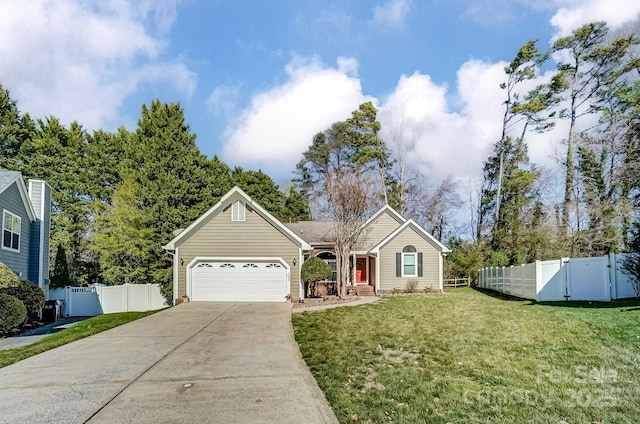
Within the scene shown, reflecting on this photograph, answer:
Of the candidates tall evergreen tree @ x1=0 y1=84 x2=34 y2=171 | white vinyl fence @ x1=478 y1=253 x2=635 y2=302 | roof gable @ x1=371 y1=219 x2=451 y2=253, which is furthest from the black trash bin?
tall evergreen tree @ x1=0 y1=84 x2=34 y2=171

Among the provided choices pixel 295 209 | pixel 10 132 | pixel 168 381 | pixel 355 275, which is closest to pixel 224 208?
pixel 355 275

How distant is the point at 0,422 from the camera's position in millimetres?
5105

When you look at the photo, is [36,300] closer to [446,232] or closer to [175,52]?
[175,52]

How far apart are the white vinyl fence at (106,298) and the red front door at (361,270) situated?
12.2 metres

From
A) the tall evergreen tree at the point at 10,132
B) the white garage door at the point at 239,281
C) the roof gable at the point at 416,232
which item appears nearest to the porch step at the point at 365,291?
the roof gable at the point at 416,232

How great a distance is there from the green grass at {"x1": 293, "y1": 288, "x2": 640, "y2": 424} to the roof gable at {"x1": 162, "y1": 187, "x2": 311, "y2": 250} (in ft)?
29.7

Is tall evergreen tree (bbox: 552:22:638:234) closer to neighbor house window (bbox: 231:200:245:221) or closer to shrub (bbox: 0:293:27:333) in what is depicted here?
neighbor house window (bbox: 231:200:245:221)

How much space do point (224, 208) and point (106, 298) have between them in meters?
8.66

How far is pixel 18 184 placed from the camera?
18.0 m

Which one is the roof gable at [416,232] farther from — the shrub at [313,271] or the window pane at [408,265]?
the shrub at [313,271]

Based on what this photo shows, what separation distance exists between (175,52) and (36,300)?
9902 millimetres

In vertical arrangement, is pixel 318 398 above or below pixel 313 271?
below

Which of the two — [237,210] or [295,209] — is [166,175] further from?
[237,210]

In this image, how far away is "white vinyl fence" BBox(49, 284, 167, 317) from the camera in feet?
73.1
